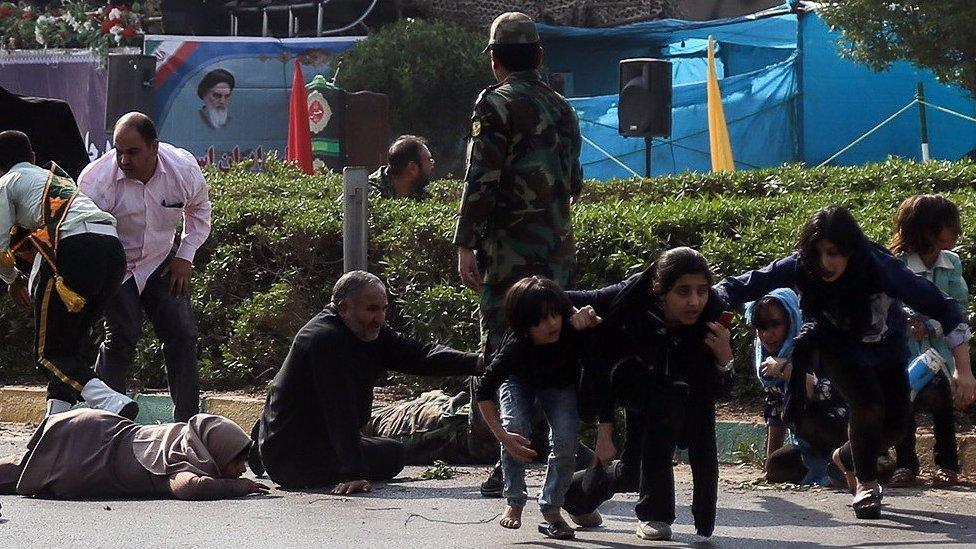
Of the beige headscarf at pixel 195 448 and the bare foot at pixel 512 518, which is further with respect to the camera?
the beige headscarf at pixel 195 448

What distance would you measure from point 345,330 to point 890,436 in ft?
7.62

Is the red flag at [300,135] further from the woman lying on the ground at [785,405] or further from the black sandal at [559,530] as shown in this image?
the black sandal at [559,530]

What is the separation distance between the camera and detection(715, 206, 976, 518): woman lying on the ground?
6191mm

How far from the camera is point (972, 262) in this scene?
7.60 metres

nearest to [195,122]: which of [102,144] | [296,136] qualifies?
[102,144]

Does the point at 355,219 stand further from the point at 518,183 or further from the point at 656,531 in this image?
the point at 656,531

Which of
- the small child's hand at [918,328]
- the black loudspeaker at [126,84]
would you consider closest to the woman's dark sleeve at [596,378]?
the small child's hand at [918,328]

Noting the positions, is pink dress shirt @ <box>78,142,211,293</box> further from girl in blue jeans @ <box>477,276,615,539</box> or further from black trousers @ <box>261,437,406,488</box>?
girl in blue jeans @ <box>477,276,615,539</box>

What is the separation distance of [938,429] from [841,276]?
1107 millimetres

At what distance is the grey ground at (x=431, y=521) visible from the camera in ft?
19.5

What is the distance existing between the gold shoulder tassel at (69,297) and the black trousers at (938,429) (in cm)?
372

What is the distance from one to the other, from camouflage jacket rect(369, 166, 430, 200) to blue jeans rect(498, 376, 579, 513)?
4464 millimetres

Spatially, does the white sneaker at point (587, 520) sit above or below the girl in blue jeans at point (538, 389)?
below

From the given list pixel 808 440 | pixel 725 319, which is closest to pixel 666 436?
pixel 725 319
